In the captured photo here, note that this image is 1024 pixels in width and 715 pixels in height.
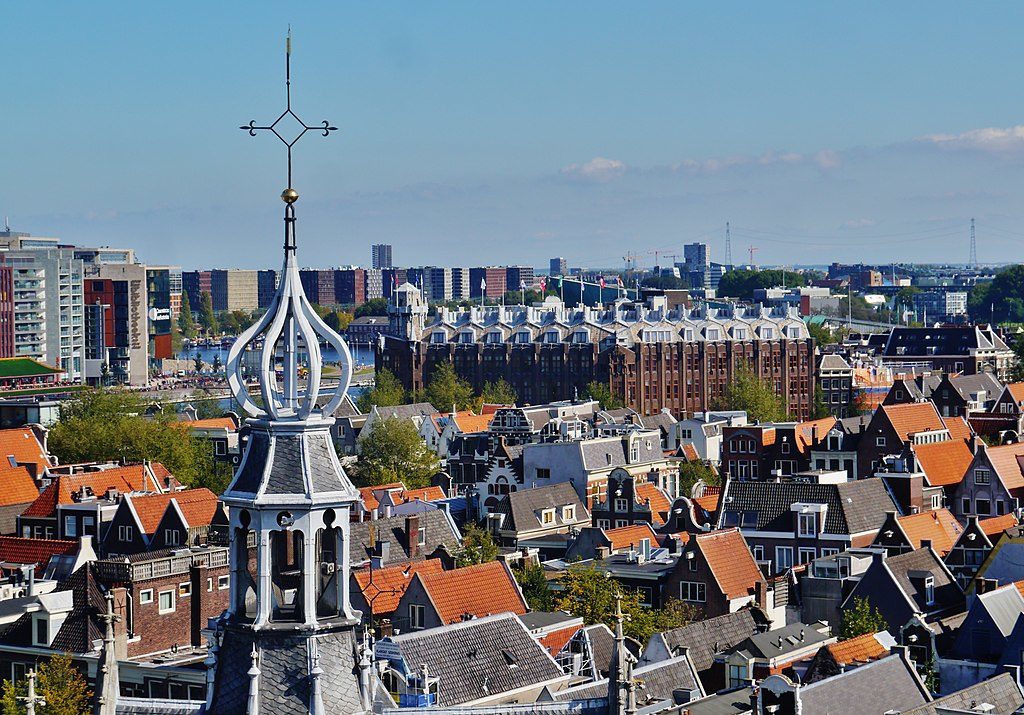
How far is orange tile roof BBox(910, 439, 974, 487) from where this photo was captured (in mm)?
79250

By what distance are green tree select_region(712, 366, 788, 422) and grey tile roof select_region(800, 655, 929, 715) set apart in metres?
92.2

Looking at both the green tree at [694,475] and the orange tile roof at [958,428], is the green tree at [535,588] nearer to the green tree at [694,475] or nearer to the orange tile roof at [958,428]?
the green tree at [694,475]

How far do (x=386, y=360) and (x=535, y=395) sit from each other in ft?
48.3

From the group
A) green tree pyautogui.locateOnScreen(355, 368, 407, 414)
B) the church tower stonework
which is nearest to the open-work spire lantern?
the church tower stonework

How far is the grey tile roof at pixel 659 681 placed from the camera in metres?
40.9

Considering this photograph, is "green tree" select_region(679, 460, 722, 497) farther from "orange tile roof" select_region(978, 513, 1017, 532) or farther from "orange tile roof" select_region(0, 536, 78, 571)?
"orange tile roof" select_region(0, 536, 78, 571)

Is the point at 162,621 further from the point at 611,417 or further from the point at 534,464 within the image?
the point at 611,417

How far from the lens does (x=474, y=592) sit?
52812 millimetres

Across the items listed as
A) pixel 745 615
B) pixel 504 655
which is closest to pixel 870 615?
pixel 745 615

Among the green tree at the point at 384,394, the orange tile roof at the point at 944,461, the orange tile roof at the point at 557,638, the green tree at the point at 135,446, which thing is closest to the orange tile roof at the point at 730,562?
the orange tile roof at the point at 557,638

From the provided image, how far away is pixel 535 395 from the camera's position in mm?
158000

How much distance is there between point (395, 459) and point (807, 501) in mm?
35543

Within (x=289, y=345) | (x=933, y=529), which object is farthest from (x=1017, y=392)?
(x=289, y=345)

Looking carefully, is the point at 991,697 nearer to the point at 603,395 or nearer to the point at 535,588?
the point at 535,588
